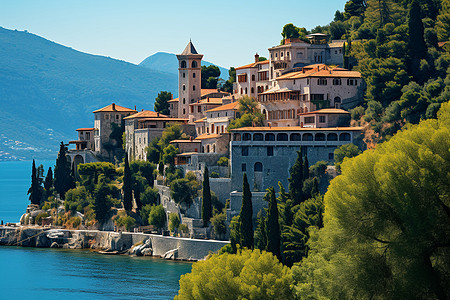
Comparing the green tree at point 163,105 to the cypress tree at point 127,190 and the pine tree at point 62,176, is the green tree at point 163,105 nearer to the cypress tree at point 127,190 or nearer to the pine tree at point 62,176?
the pine tree at point 62,176

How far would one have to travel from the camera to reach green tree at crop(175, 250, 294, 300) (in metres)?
45.4

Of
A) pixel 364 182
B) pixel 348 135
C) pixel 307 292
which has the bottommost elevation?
pixel 307 292

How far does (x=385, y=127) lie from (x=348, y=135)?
3550 millimetres

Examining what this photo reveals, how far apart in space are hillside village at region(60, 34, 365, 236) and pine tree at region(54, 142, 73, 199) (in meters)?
7.37

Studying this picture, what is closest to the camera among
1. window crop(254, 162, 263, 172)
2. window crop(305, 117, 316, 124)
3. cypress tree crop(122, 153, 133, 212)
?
window crop(254, 162, 263, 172)

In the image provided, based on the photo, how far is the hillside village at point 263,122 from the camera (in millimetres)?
77812

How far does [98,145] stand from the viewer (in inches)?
4405

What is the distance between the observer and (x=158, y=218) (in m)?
87.2

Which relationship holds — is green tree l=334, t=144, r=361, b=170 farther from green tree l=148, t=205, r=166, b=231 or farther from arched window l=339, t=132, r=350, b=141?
green tree l=148, t=205, r=166, b=231

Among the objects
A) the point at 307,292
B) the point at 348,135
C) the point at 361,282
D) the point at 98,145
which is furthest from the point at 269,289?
the point at 98,145

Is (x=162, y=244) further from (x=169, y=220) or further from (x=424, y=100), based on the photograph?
(x=424, y=100)

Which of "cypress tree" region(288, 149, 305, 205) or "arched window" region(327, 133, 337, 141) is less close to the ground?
"arched window" region(327, 133, 337, 141)

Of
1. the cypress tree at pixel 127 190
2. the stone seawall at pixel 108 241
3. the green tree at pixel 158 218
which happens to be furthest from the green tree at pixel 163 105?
the green tree at pixel 158 218

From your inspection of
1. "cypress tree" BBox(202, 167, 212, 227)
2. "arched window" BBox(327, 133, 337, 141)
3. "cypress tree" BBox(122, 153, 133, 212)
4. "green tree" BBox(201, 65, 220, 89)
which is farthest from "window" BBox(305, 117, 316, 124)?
"green tree" BBox(201, 65, 220, 89)
